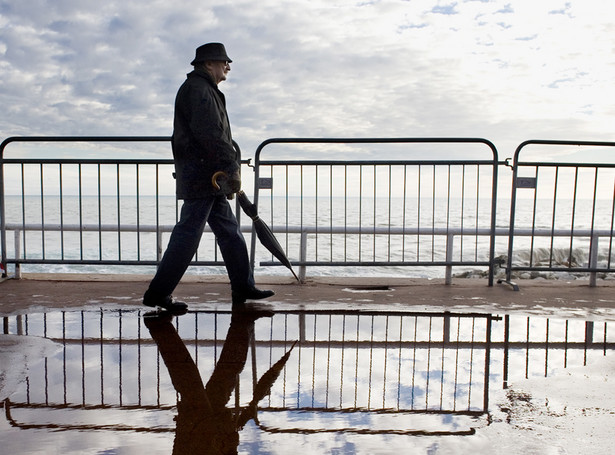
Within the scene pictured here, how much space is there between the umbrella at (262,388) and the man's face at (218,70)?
2.39 metres

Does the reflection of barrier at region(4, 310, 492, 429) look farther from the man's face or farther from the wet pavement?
the man's face

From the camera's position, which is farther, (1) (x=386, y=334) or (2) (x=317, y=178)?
(2) (x=317, y=178)

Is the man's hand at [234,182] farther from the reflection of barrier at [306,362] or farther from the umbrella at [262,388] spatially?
the umbrella at [262,388]

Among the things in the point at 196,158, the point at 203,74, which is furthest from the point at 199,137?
the point at 203,74

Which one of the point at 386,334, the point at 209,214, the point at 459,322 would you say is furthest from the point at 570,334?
the point at 209,214

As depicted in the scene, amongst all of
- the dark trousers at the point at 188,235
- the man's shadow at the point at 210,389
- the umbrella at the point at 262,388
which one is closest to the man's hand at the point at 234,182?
the dark trousers at the point at 188,235

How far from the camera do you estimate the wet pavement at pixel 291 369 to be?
242 cm

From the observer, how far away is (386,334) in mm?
4219

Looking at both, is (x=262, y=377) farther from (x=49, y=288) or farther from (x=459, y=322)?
(x=49, y=288)

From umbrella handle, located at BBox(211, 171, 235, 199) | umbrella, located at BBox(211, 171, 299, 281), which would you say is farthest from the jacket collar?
umbrella, located at BBox(211, 171, 299, 281)

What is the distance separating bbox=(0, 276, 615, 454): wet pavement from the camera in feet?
7.93

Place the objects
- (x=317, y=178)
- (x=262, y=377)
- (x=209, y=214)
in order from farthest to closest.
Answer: (x=317, y=178) → (x=209, y=214) → (x=262, y=377)

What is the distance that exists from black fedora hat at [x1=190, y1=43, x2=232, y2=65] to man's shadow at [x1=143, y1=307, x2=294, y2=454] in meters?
2.05

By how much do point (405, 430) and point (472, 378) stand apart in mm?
859
